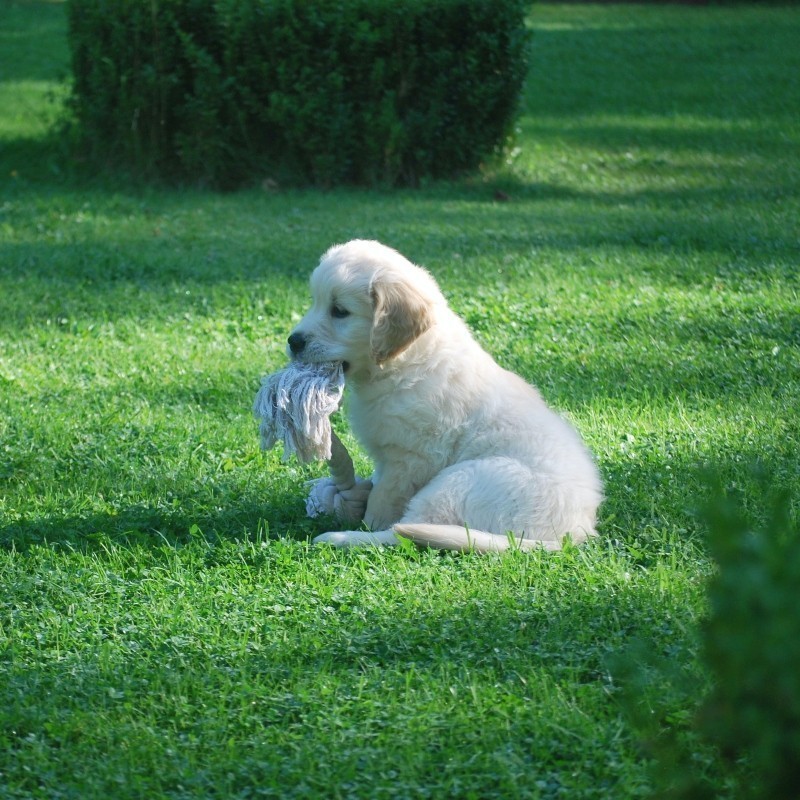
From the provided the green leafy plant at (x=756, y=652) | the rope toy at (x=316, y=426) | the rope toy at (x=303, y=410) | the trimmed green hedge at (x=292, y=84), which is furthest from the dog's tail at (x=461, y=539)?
the trimmed green hedge at (x=292, y=84)

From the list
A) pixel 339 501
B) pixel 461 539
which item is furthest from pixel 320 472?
pixel 461 539

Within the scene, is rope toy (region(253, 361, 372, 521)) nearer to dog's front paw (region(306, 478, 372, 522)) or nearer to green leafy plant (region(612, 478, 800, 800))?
dog's front paw (region(306, 478, 372, 522))

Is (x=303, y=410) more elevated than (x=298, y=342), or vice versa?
(x=298, y=342)

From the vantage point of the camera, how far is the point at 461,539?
13.0ft

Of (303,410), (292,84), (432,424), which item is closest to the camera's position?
(303,410)

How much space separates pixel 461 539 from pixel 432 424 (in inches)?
21.6

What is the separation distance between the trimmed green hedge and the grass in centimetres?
53

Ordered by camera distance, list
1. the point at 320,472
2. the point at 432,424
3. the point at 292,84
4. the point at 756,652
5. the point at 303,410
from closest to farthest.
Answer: the point at 756,652, the point at 303,410, the point at 432,424, the point at 320,472, the point at 292,84

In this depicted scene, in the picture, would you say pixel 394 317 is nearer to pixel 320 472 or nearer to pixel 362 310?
pixel 362 310

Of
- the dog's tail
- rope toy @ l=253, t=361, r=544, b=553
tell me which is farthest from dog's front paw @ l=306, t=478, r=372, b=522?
the dog's tail

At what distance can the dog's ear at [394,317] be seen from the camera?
416cm

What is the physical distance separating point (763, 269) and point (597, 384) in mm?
2839

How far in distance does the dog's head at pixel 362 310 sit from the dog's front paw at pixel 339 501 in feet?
1.83

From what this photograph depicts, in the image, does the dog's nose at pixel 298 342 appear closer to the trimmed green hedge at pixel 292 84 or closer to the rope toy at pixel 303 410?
the rope toy at pixel 303 410
